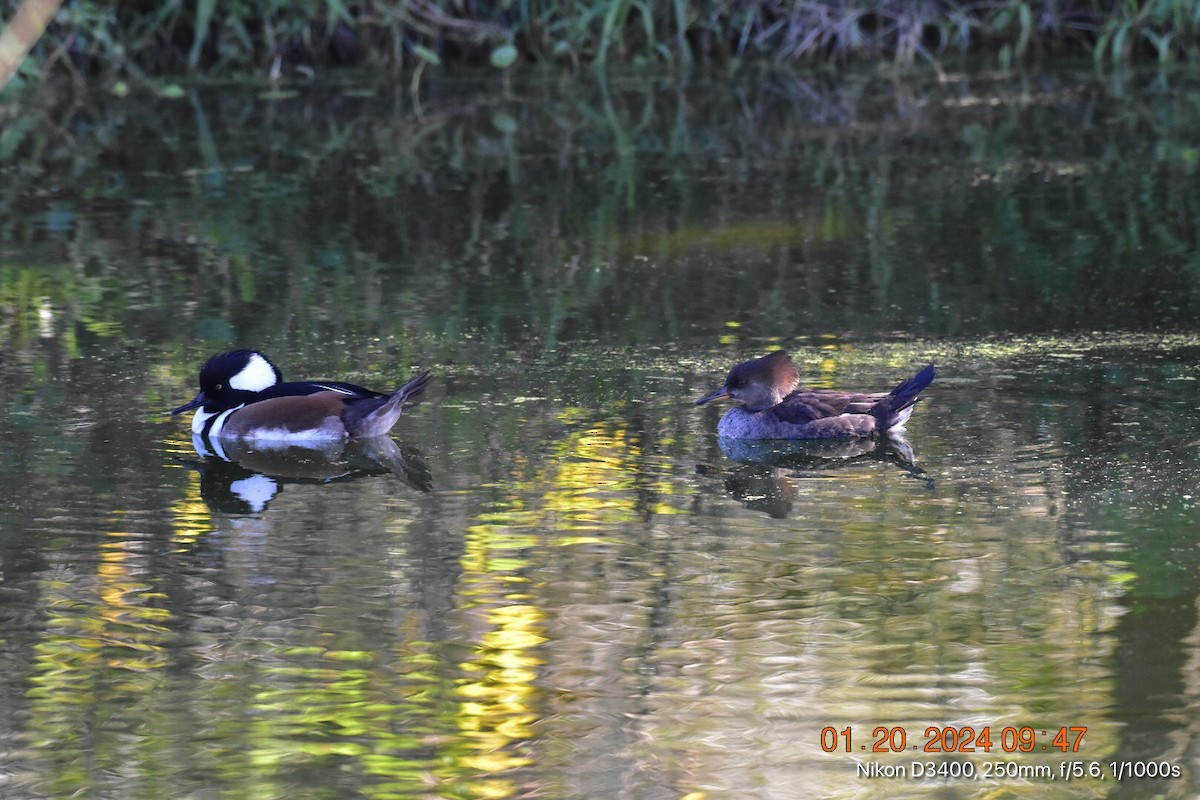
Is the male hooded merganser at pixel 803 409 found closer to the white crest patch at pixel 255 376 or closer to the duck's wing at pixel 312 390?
the duck's wing at pixel 312 390

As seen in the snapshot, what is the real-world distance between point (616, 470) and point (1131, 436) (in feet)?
5.80

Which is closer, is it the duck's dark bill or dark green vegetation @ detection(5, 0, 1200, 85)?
the duck's dark bill

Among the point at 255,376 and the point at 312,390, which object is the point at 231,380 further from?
the point at 312,390

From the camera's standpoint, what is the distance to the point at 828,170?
12562 millimetres

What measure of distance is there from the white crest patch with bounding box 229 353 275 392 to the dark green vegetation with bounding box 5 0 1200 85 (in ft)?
32.3

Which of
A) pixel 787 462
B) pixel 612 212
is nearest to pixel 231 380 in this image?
pixel 787 462

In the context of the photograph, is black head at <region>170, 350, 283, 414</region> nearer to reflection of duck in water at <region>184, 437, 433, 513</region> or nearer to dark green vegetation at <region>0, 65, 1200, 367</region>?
reflection of duck in water at <region>184, 437, 433, 513</region>

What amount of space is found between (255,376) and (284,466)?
596 millimetres

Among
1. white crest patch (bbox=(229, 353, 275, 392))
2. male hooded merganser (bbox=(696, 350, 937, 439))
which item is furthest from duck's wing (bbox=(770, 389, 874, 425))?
white crest patch (bbox=(229, 353, 275, 392))

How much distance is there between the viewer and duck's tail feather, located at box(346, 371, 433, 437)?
6719 mm

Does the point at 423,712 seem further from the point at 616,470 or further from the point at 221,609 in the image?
the point at 616,470

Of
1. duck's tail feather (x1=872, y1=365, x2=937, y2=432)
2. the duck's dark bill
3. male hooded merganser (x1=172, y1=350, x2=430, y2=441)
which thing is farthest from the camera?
the duck's dark bill

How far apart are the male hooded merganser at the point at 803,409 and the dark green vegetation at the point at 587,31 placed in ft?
33.8

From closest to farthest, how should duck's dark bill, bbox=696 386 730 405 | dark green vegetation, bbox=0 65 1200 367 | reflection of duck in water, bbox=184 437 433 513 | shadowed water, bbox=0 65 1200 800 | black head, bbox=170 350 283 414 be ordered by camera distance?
shadowed water, bbox=0 65 1200 800, reflection of duck in water, bbox=184 437 433 513, duck's dark bill, bbox=696 386 730 405, black head, bbox=170 350 283 414, dark green vegetation, bbox=0 65 1200 367
